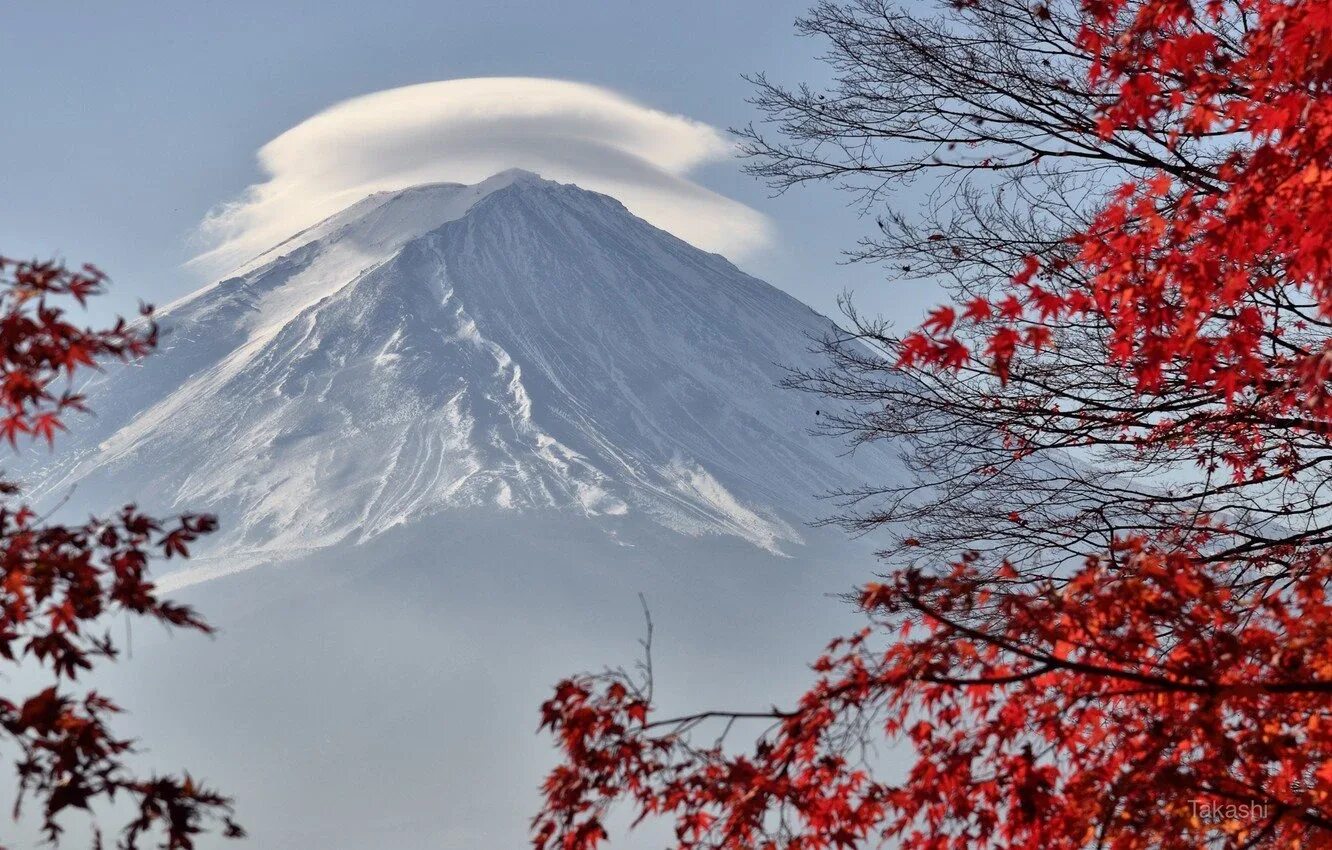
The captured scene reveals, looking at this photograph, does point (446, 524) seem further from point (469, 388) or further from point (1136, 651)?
point (1136, 651)

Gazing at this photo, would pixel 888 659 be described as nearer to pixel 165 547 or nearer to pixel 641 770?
pixel 641 770

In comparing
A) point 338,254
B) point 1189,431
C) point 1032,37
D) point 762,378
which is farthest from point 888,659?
point 338,254

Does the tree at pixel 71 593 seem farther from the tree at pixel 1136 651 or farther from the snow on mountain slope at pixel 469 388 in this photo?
the snow on mountain slope at pixel 469 388

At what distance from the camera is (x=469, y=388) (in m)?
74.6

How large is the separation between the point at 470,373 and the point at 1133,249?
72.4m

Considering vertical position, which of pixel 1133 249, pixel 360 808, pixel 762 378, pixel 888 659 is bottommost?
pixel 888 659

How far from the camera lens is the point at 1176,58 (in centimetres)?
496

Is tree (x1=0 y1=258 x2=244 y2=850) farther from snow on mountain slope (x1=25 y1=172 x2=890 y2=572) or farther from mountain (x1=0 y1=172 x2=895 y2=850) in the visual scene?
snow on mountain slope (x1=25 y1=172 x2=890 y2=572)

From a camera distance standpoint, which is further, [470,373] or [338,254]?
[338,254]

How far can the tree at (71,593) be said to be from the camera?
327 centimetres

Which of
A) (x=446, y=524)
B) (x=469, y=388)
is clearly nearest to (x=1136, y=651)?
(x=446, y=524)

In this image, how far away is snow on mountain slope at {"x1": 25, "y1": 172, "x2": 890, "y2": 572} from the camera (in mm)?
70250

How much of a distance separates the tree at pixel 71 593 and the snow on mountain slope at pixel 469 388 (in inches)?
2181

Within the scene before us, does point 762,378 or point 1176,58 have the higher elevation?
point 762,378
